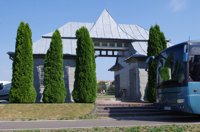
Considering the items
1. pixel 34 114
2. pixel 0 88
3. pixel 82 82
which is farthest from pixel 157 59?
pixel 0 88

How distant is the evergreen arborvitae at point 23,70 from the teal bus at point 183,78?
8.44 metres

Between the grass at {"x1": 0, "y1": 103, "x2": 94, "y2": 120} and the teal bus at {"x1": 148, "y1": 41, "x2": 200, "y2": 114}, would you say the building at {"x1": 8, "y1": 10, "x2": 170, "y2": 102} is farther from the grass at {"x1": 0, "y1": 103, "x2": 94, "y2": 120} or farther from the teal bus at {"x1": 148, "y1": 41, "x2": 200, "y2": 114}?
the teal bus at {"x1": 148, "y1": 41, "x2": 200, "y2": 114}

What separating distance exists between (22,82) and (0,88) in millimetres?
11016

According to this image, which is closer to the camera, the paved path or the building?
the paved path

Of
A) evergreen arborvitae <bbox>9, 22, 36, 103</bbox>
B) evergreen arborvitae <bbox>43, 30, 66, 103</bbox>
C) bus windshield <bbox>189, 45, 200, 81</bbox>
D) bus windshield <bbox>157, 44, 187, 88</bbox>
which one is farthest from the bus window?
evergreen arborvitae <bbox>9, 22, 36, 103</bbox>

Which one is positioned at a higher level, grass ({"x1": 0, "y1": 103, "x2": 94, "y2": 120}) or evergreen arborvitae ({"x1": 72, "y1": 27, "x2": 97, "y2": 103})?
evergreen arborvitae ({"x1": 72, "y1": 27, "x2": 97, "y2": 103})

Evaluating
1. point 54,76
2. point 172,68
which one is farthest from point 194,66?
point 54,76

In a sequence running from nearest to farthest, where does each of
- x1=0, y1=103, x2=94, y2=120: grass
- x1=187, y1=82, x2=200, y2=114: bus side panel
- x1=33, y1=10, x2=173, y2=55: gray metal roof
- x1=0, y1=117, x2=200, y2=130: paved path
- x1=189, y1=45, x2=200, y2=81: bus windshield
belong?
→ x1=0, y1=117, x2=200, y2=130: paved path < x1=187, y1=82, x2=200, y2=114: bus side panel < x1=189, y1=45, x2=200, y2=81: bus windshield < x1=0, y1=103, x2=94, y2=120: grass < x1=33, y1=10, x2=173, y2=55: gray metal roof

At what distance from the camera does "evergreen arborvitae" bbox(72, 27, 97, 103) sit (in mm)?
20297

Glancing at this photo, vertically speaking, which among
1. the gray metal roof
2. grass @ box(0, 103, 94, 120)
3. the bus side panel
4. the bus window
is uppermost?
the gray metal roof

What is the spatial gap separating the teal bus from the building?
370 inches

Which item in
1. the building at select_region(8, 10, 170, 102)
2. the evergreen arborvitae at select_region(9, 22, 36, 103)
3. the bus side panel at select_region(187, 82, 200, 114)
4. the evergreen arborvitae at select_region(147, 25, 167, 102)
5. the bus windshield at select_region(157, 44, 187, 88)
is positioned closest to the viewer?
the bus side panel at select_region(187, 82, 200, 114)

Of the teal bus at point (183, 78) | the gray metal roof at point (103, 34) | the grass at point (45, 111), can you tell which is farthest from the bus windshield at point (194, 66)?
the gray metal roof at point (103, 34)

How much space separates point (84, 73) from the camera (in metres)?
20.6
